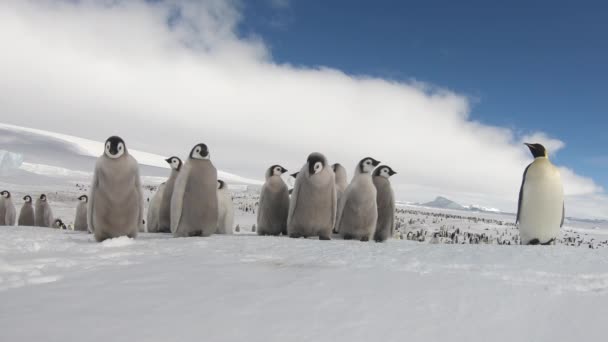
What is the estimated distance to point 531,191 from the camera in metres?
7.34

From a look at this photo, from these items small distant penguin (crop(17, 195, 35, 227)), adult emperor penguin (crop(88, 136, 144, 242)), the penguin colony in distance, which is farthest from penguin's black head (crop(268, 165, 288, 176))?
small distant penguin (crop(17, 195, 35, 227))

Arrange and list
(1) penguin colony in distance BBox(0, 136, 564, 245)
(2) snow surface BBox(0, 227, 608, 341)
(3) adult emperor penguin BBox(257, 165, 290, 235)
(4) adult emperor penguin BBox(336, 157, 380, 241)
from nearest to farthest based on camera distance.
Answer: (2) snow surface BBox(0, 227, 608, 341) < (1) penguin colony in distance BBox(0, 136, 564, 245) < (4) adult emperor penguin BBox(336, 157, 380, 241) < (3) adult emperor penguin BBox(257, 165, 290, 235)

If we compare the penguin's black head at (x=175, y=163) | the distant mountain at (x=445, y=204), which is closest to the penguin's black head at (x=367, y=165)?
the penguin's black head at (x=175, y=163)

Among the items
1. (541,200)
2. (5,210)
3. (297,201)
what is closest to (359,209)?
(297,201)

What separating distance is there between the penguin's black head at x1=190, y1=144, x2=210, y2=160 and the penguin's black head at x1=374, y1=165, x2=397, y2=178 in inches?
129

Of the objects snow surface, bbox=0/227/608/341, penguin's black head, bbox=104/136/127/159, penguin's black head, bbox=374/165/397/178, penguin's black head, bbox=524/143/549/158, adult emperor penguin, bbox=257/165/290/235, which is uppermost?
penguin's black head, bbox=524/143/549/158

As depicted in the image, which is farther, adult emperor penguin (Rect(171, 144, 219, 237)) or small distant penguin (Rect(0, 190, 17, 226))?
small distant penguin (Rect(0, 190, 17, 226))

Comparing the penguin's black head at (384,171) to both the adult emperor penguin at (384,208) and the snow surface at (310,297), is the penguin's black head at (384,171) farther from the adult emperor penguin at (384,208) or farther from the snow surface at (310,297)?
the snow surface at (310,297)

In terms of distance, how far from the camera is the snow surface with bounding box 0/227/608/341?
8.20ft

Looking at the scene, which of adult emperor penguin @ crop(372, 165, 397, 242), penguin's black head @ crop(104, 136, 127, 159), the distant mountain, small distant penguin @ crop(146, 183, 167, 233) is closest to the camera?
penguin's black head @ crop(104, 136, 127, 159)

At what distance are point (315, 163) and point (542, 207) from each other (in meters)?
3.56

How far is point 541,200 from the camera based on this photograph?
23.9ft

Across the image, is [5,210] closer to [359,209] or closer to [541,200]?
[359,209]

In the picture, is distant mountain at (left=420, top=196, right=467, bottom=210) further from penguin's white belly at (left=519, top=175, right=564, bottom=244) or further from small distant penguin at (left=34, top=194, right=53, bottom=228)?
penguin's white belly at (left=519, top=175, right=564, bottom=244)
